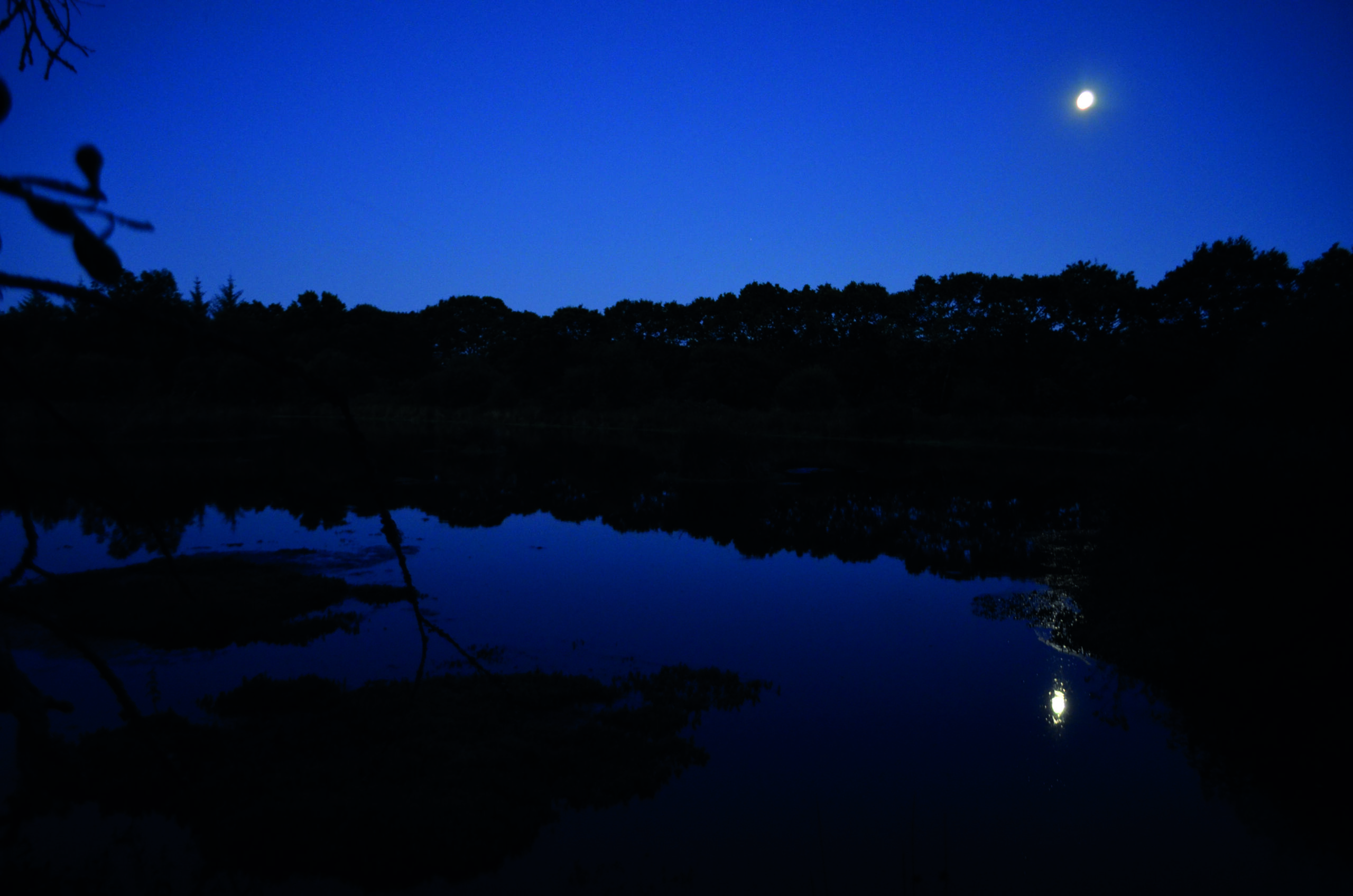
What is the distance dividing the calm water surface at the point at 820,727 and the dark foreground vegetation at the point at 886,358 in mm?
10330

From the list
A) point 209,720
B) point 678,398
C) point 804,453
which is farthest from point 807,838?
point 678,398

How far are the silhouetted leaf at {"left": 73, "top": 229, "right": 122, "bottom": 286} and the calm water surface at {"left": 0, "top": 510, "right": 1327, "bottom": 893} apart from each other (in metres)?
4.97

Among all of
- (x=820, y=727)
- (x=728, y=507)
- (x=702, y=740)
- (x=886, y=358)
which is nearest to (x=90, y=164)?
(x=702, y=740)

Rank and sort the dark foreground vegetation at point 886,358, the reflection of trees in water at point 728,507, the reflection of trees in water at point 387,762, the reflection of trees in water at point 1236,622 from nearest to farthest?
1. the reflection of trees in water at point 387,762
2. the reflection of trees in water at point 1236,622
3. the reflection of trees in water at point 728,507
4. the dark foreground vegetation at point 886,358

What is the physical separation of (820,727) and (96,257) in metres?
7.60

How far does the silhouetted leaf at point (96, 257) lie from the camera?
3.30 feet

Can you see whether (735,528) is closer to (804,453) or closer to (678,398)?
(804,453)

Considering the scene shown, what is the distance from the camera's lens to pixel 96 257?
102cm

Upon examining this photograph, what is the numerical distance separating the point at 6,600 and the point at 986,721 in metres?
8.29

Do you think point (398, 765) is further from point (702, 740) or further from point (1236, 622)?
point (1236, 622)

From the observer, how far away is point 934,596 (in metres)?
13.1

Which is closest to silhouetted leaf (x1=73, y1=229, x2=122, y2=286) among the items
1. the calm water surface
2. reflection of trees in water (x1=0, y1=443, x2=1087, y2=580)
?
the calm water surface

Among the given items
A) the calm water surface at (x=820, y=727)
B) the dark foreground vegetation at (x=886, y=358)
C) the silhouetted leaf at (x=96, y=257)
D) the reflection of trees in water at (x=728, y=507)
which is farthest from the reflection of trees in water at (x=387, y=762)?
the dark foreground vegetation at (x=886, y=358)

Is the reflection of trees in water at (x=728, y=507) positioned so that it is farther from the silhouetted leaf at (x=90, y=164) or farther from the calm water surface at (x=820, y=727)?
the silhouetted leaf at (x=90, y=164)
